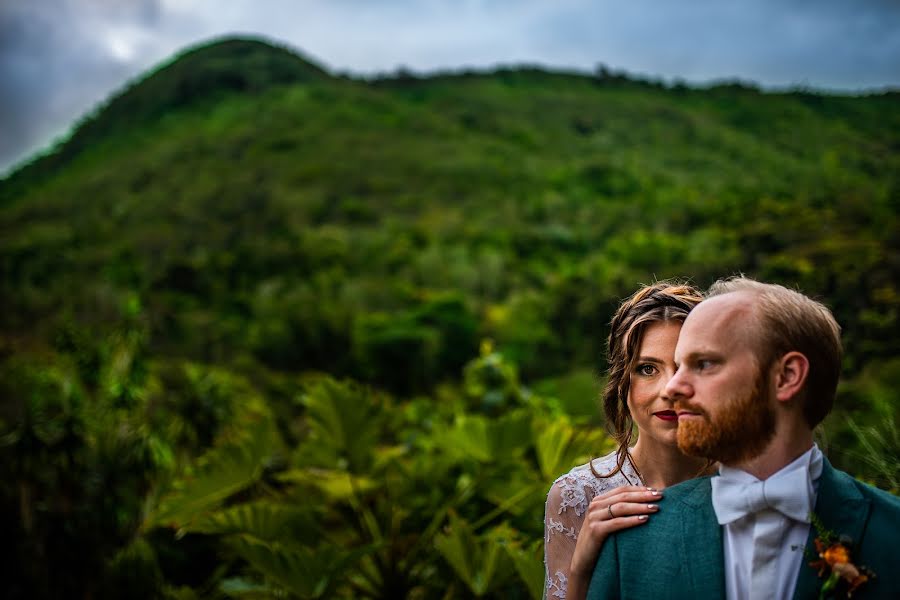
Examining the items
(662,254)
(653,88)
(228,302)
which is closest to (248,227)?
(228,302)

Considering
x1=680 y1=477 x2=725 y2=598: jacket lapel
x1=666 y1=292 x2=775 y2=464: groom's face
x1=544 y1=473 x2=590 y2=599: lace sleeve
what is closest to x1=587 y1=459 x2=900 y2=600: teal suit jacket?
x1=680 y1=477 x2=725 y2=598: jacket lapel

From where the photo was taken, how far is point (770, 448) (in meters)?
0.88

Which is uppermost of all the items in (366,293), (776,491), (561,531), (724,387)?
(724,387)

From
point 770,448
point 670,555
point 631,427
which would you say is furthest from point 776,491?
point 631,427

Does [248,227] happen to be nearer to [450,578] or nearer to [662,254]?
[662,254]

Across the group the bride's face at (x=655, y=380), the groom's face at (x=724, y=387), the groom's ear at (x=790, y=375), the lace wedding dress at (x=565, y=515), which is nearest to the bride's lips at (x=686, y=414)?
the groom's face at (x=724, y=387)

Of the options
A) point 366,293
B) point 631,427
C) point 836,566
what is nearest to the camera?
point 836,566

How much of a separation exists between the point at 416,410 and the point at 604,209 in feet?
151

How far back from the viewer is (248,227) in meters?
49.0

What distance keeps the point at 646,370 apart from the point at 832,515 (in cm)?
39

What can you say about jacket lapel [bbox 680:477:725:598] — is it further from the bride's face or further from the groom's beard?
the bride's face

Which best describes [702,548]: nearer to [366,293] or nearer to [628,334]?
[628,334]

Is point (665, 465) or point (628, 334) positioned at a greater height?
point (628, 334)

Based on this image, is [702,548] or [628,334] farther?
[628,334]
